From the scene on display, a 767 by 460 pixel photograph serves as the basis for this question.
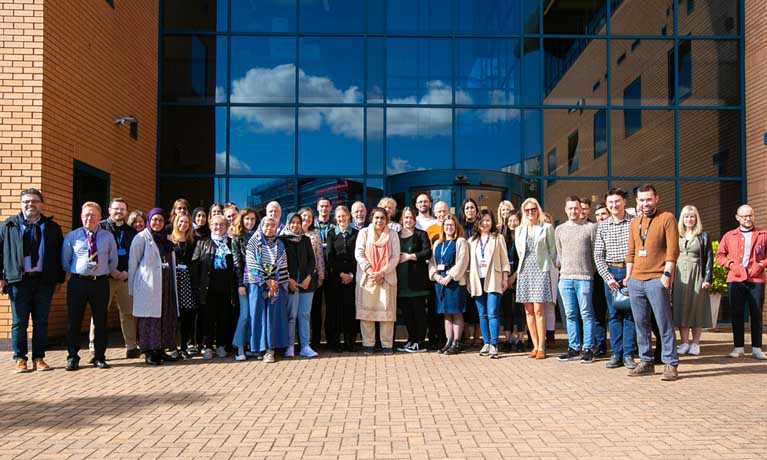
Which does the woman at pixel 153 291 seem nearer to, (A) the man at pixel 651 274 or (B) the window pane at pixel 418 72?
(A) the man at pixel 651 274

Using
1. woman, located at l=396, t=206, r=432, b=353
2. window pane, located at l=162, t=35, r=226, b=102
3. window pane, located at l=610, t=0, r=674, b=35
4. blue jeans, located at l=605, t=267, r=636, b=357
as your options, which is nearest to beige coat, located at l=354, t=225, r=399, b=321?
woman, located at l=396, t=206, r=432, b=353

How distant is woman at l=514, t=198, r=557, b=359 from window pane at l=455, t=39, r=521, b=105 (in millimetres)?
5676

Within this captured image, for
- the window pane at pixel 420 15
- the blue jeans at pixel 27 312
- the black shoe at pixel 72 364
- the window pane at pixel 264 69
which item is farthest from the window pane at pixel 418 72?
the black shoe at pixel 72 364

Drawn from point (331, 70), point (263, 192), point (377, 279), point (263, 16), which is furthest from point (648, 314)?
point (263, 16)

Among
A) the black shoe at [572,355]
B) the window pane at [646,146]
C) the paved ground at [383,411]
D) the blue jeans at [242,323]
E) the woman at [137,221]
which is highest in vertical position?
the window pane at [646,146]

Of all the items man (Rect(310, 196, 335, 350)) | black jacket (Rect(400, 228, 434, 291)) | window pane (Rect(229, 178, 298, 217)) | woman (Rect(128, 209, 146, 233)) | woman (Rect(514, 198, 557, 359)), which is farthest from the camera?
window pane (Rect(229, 178, 298, 217))

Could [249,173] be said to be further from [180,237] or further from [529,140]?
[529,140]

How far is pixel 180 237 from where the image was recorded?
321 inches

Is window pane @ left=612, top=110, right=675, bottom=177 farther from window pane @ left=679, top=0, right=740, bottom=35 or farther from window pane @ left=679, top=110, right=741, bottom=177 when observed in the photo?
window pane @ left=679, top=0, right=740, bottom=35

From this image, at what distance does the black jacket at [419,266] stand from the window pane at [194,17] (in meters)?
7.37

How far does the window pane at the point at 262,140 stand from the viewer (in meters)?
13.0

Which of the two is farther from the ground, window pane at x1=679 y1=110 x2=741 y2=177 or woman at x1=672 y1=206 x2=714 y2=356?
window pane at x1=679 y1=110 x2=741 y2=177

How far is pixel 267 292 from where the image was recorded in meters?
7.88

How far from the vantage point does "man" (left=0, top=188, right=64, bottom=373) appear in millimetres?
6965
